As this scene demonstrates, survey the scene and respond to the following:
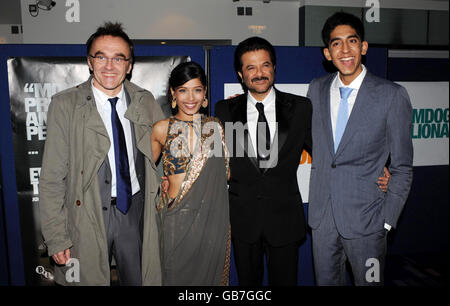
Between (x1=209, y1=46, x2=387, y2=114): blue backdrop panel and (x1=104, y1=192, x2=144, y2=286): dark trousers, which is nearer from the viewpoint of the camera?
Answer: (x1=104, y1=192, x2=144, y2=286): dark trousers

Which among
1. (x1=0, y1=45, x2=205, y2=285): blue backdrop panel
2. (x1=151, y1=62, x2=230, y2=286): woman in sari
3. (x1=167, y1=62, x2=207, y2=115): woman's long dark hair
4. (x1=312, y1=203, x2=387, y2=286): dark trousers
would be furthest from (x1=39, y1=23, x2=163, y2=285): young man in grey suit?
(x1=312, y1=203, x2=387, y2=286): dark trousers

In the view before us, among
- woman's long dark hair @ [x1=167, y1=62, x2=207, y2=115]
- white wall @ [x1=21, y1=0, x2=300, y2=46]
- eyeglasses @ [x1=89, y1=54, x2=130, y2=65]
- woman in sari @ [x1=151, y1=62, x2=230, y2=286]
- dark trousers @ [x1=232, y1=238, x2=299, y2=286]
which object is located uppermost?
white wall @ [x1=21, y1=0, x2=300, y2=46]

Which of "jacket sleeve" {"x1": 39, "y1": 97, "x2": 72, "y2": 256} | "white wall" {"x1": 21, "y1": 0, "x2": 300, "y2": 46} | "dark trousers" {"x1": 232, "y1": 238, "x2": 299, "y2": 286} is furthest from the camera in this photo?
"white wall" {"x1": 21, "y1": 0, "x2": 300, "y2": 46}

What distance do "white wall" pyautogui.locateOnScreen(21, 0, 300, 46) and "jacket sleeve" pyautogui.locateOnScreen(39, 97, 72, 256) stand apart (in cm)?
437

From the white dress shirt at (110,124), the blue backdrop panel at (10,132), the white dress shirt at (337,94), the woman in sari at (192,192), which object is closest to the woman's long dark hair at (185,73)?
the woman in sari at (192,192)

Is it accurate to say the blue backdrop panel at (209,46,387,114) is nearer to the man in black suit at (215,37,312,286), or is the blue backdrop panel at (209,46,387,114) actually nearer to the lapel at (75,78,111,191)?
the man in black suit at (215,37,312,286)

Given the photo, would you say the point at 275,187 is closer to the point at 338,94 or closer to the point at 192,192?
the point at 192,192

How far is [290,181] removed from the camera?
2121mm

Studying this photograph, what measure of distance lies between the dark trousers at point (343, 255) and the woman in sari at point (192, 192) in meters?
0.64

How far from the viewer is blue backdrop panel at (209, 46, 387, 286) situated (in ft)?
8.94

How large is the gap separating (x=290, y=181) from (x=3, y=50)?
2.39m

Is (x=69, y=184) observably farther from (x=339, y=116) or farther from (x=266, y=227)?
(x=339, y=116)

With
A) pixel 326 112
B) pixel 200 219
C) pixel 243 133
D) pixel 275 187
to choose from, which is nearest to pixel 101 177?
pixel 200 219

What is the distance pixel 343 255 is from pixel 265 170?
80 cm
